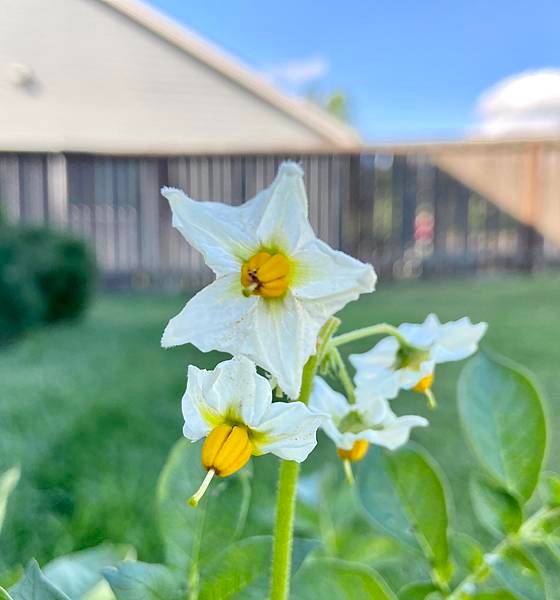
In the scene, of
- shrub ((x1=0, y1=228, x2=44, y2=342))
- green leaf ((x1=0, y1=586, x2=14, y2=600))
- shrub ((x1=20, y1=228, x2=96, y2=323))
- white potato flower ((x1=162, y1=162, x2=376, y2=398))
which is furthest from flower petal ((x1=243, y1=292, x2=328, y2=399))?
shrub ((x1=20, y1=228, x2=96, y2=323))

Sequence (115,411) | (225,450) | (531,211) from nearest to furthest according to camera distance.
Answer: (225,450) → (115,411) → (531,211)

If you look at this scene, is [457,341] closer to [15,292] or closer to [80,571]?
[80,571]

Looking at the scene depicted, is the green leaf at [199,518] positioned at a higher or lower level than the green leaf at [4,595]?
lower

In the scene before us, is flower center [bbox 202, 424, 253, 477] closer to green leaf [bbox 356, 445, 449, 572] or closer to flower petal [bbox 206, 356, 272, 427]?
flower petal [bbox 206, 356, 272, 427]

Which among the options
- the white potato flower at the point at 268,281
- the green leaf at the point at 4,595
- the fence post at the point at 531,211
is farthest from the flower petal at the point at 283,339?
the fence post at the point at 531,211

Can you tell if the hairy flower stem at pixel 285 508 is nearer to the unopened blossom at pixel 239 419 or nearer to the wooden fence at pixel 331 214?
the unopened blossom at pixel 239 419

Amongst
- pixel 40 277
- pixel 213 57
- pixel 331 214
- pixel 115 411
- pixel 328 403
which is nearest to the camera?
pixel 328 403

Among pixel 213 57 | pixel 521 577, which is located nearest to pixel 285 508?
pixel 521 577

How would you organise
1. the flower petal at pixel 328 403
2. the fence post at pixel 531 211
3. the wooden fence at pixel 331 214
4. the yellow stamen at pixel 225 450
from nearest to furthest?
the yellow stamen at pixel 225 450
the flower petal at pixel 328 403
the wooden fence at pixel 331 214
the fence post at pixel 531 211
